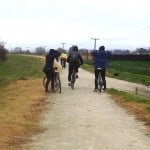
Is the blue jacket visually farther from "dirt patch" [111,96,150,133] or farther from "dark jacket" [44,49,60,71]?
"dirt patch" [111,96,150,133]

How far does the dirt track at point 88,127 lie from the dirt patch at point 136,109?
0.67 ft

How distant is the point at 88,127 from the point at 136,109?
3.79m

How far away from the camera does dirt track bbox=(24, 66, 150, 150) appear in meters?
10.9

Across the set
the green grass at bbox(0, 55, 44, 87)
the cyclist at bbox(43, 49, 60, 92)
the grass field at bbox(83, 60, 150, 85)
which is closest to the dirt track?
the cyclist at bbox(43, 49, 60, 92)

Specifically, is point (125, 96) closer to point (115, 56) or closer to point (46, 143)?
point (46, 143)

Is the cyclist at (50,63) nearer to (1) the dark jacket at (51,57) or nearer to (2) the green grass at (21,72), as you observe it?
(1) the dark jacket at (51,57)

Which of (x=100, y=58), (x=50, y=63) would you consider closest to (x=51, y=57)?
(x=50, y=63)

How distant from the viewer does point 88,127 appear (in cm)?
1305

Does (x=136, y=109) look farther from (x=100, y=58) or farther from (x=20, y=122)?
(x=100, y=58)

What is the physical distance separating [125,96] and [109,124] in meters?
6.93

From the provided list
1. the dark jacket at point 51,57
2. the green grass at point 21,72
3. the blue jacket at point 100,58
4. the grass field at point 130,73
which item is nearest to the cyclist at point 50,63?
the dark jacket at point 51,57

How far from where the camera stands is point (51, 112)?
51.8 ft

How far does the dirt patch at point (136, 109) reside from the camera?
14.5 metres

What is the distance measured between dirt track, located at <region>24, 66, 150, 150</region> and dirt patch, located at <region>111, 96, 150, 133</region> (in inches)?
8.1
